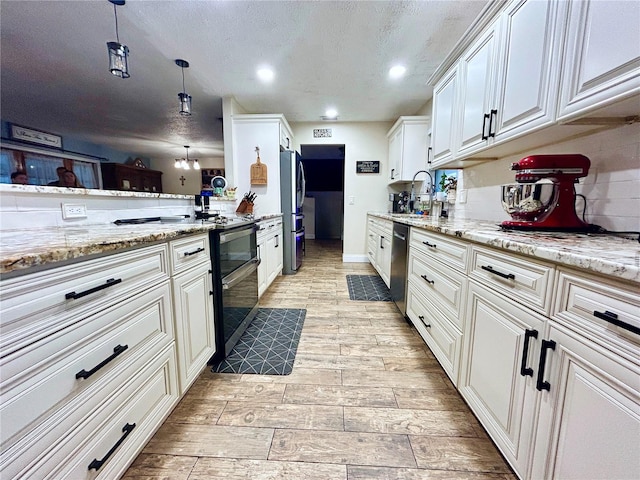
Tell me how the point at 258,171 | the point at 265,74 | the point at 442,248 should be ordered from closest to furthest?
the point at 442,248 < the point at 265,74 < the point at 258,171

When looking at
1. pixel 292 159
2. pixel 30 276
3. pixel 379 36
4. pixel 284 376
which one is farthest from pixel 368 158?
pixel 30 276

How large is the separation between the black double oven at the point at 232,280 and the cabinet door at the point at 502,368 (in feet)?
4.41

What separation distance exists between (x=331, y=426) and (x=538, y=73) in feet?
6.18

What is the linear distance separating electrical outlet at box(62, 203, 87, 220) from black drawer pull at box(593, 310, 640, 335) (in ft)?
6.82

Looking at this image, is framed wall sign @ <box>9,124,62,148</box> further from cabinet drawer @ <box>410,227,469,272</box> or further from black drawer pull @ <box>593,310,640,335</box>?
black drawer pull @ <box>593,310,640,335</box>

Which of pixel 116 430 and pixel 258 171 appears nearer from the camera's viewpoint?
pixel 116 430

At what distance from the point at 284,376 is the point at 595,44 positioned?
2013 millimetres

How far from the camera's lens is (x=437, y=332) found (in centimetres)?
144

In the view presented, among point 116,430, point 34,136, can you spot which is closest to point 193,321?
point 116,430

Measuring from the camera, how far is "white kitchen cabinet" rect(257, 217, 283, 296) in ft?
8.13

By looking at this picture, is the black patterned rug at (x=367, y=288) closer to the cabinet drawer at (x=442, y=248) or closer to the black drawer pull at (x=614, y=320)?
the cabinet drawer at (x=442, y=248)

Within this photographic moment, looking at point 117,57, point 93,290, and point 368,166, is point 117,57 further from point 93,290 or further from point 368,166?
point 368,166

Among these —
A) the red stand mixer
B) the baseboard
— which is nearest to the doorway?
the baseboard

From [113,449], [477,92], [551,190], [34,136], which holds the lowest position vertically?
[113,449]
